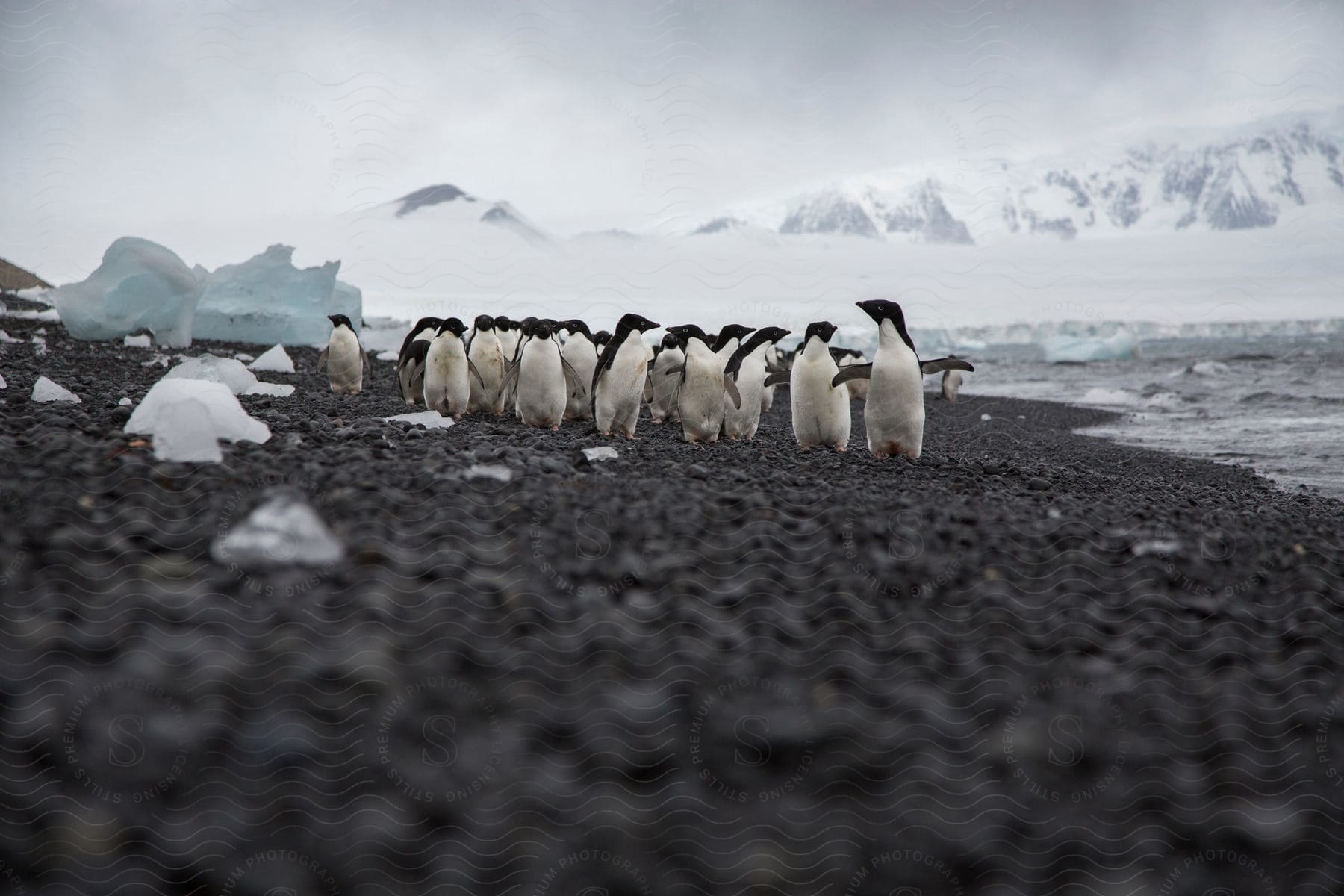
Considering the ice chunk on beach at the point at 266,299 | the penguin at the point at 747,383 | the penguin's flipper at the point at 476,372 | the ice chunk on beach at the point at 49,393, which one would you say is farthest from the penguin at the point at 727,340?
the ice chunk on beach at the point at 266,299

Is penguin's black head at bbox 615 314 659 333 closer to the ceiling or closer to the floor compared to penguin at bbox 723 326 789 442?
closer to the ceiling

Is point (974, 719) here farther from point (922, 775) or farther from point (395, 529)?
point (395, 529)

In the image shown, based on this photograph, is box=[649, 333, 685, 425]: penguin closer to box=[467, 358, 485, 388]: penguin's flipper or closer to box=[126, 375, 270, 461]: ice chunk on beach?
box=[467, 358, 485, 388]: penguin's flipper

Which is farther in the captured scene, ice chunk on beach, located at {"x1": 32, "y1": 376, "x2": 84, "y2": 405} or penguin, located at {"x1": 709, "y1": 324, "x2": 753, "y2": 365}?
penguin, located at {"x1": 709, "y1": 324, "x2": 753, "y2": 365}

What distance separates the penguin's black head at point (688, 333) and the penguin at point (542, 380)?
945 mm

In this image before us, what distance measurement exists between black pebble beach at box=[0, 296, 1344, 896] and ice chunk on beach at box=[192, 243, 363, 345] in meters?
13.0

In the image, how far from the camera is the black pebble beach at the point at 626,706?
6.07 feet

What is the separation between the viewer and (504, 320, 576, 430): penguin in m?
7.14

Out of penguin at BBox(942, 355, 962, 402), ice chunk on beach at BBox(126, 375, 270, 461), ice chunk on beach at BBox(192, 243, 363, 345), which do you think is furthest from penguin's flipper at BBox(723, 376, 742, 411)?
penguin at BBox(942, 355, 962, 402)

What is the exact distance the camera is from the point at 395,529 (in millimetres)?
2660

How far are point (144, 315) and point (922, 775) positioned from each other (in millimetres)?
14009

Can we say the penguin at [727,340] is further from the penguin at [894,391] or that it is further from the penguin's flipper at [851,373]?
the penguin at [894,391]

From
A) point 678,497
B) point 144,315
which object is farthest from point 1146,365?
point 678,497

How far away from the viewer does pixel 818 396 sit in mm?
6750
